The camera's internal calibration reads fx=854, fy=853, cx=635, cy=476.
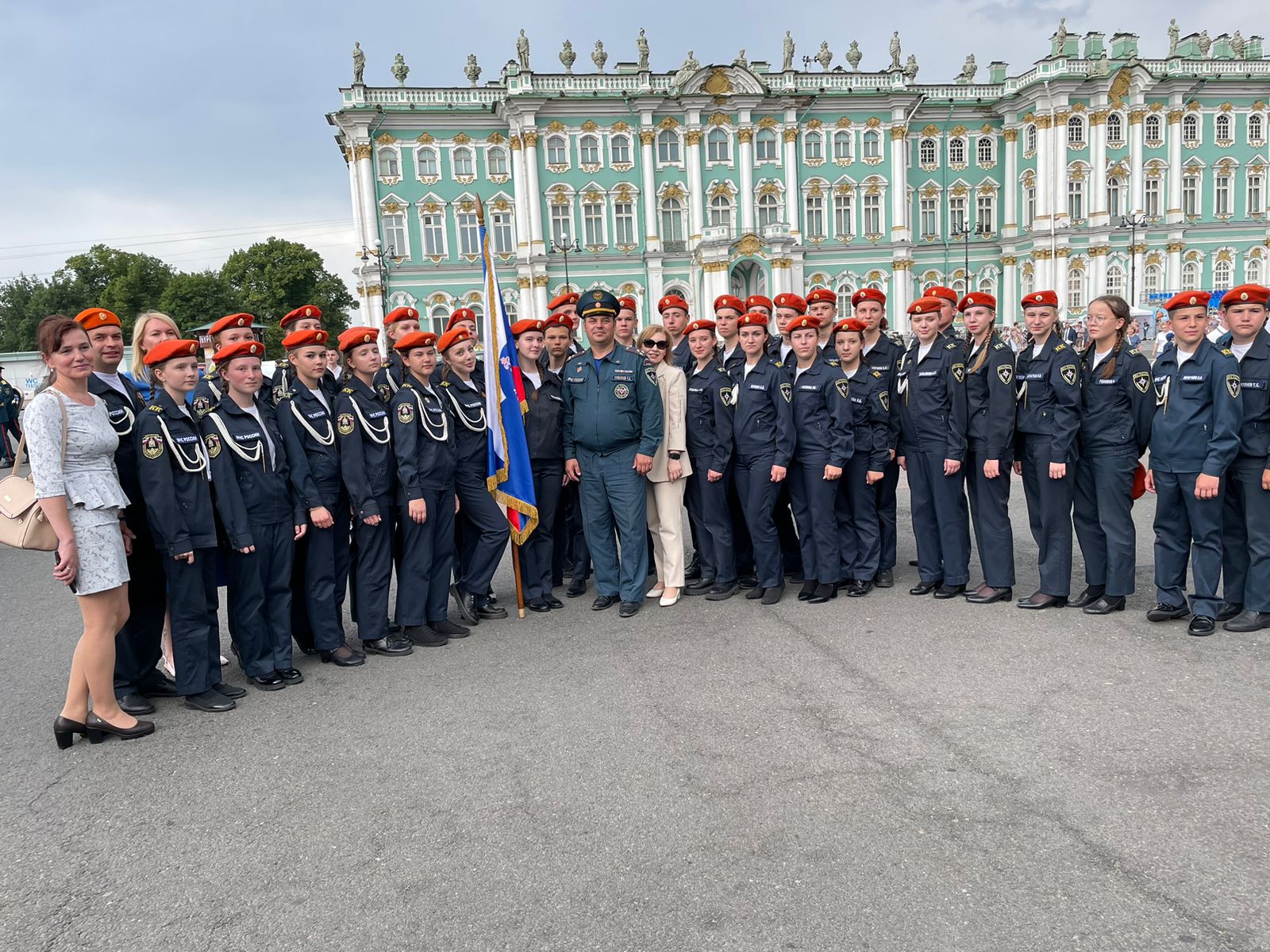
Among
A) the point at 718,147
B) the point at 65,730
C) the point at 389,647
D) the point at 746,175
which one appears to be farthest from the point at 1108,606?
the point at 718,147

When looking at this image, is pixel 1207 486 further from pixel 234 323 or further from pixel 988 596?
pixel 234 323

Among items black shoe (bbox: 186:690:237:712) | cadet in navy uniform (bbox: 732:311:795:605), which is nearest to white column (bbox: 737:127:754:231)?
cadet in navy uniform (bbox: 732:311:795:605)

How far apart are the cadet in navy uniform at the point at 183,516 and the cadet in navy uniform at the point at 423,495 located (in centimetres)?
122

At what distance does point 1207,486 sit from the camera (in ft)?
17.0

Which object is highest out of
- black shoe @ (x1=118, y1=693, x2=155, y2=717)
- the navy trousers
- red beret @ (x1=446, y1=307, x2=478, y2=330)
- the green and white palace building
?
the green and white palace building

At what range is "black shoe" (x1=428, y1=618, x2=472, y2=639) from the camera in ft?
19.7

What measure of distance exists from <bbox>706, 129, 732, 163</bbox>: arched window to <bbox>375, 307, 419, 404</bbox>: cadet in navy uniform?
4423 centimetres

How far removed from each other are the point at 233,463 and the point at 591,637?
2.49 metres

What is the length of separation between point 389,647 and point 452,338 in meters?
2.26

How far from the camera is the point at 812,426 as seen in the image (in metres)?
6.46

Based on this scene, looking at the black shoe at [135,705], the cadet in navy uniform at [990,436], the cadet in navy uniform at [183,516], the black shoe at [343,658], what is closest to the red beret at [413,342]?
the cadet in navy uniform at [183,516]

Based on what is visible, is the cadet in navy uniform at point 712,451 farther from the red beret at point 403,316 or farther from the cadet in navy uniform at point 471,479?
the red beret at point 403,316

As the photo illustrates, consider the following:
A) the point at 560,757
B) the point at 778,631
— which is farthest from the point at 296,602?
the point at 778,631

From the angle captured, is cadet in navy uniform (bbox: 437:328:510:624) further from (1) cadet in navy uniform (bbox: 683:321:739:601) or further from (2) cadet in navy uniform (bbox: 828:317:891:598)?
(2) cadet in navy uniform (bbox: 828:317:891:598)
